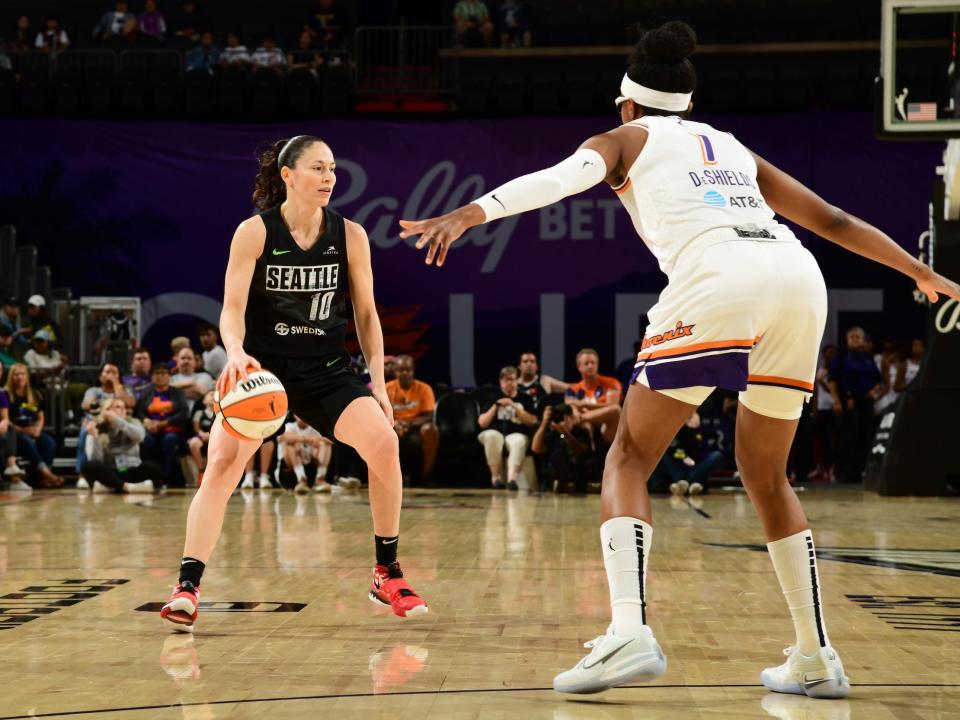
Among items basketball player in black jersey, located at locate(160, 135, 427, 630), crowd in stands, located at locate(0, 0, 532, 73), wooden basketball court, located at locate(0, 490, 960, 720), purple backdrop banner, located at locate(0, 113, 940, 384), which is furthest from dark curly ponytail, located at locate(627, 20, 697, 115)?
crowd in stands, located at locate(0, 0, 532, 73)

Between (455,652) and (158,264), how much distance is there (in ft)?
42.1

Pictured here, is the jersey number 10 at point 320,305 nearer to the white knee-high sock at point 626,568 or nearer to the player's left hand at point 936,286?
the white knee-high sock at point 626,568

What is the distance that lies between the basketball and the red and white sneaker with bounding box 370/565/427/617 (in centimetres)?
81

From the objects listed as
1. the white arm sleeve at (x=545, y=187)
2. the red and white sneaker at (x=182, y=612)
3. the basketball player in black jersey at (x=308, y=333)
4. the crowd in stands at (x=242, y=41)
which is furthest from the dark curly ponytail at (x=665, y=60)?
the crowd in stands at (x=242, y=41)

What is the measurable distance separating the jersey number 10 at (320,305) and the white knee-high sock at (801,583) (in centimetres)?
202

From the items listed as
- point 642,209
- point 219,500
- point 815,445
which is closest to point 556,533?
point 219,500

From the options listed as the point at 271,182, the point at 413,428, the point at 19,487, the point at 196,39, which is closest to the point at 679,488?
the point at 413,428

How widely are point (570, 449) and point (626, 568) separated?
351 inches

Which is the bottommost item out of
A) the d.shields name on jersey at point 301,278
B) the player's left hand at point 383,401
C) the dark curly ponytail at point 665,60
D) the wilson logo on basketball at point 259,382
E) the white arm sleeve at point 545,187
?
the player's left hand at point 383,401

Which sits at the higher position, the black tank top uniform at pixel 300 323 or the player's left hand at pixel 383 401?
the black tank top uniform at pixel 300 323

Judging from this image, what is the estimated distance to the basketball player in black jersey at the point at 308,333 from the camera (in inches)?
171

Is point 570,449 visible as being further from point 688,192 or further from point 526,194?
point 526,194

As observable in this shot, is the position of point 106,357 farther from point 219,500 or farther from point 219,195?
point 219,500

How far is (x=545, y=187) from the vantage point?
119 inches
